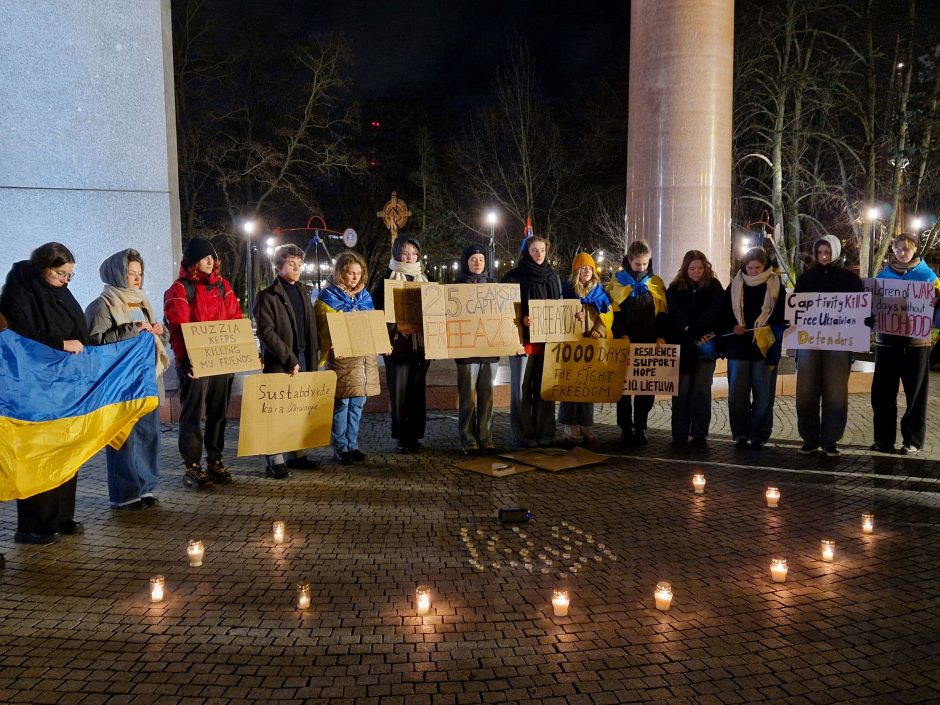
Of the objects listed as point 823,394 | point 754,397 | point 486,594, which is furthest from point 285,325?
point 823,394

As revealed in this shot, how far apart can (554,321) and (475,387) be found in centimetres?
106

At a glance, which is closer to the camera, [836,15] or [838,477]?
[838,477]

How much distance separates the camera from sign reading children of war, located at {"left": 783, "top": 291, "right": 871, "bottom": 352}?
24.1ft

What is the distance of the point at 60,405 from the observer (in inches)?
210

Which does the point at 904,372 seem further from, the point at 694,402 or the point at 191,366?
the point at 191,366

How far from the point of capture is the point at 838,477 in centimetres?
686

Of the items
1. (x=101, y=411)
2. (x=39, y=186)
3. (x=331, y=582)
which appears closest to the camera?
(x=331, y=582)

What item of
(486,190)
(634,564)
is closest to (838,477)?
(634,564)

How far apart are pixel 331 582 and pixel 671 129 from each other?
9.06 metres

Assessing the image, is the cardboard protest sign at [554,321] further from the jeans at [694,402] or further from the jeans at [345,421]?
the jeans at [345,421]

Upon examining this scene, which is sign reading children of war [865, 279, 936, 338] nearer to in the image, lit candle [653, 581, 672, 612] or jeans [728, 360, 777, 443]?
jeans [728, 360, 777, 443]

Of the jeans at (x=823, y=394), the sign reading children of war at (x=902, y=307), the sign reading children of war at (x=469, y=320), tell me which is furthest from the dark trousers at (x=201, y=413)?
the sign reading children of war at (x=902, y=307)

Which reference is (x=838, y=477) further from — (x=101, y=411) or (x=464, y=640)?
(x=101, y=411)

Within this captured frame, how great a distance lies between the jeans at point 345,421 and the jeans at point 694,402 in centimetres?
341
